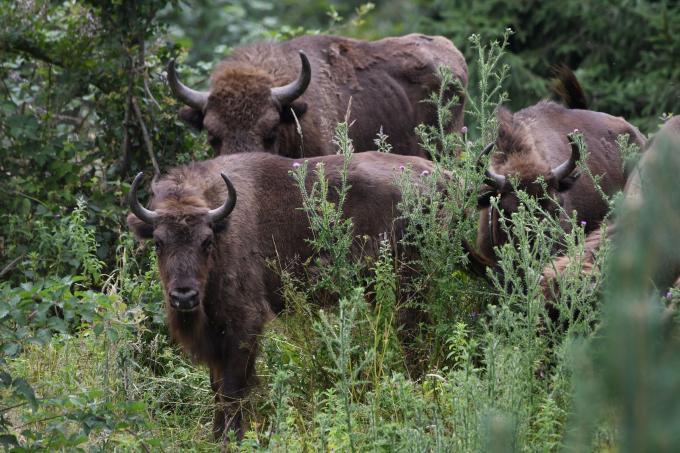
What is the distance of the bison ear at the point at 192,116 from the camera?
373 inches

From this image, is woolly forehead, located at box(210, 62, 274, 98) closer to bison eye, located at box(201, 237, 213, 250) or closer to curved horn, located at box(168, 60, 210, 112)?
curved horn, located at box(168, 60, 210, 112)

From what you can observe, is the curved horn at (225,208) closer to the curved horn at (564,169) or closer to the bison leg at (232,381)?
the bison leg at (232,381)

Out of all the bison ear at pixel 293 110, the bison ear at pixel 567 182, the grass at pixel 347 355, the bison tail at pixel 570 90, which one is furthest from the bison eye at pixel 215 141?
the bison tail at pixel 570 90

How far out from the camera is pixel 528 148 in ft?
28.7

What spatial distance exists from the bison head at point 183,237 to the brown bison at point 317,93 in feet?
6.72

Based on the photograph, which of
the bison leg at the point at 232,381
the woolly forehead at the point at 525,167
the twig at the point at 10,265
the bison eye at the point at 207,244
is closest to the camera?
the bison leg at the point at 232,381

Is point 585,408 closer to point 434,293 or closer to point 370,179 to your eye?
point 434,293

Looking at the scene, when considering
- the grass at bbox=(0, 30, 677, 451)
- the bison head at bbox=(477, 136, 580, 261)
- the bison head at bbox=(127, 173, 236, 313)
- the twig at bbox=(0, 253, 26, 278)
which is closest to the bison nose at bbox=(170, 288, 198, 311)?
the bison head at bbox=(127, 173, 236, 313)

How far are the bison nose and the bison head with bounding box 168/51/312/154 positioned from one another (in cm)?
267

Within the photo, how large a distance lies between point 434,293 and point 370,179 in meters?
1.26

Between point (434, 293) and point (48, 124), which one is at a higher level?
point (434, 293)

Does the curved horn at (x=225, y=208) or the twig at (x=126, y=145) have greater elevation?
the curved horn at (x=225, y=208)

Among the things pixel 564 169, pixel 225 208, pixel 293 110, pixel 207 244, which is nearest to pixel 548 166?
pixel 564 169

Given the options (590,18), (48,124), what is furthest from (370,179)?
(590,18)
